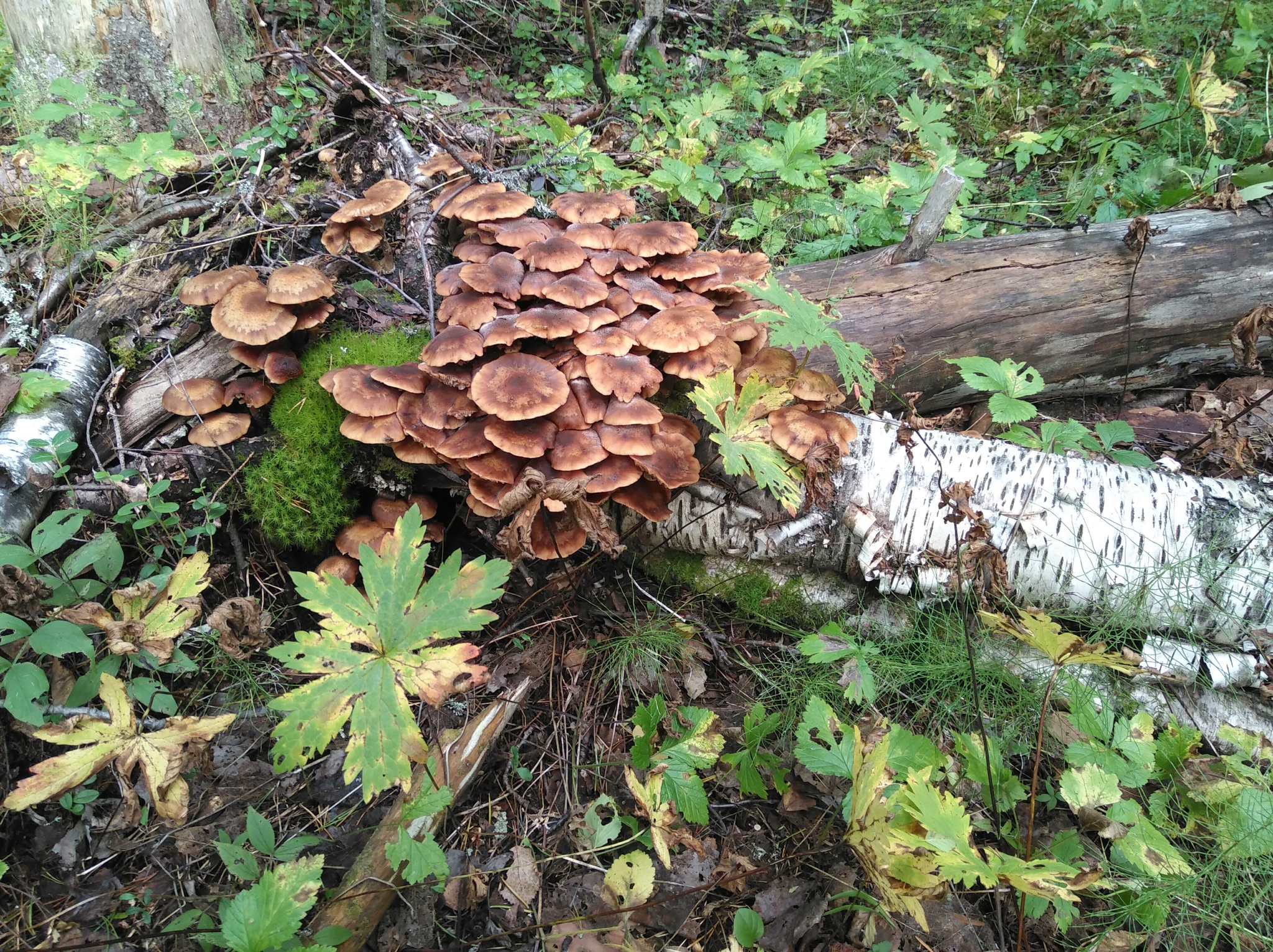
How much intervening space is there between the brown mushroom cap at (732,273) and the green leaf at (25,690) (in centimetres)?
330

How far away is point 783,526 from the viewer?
361 centimetres

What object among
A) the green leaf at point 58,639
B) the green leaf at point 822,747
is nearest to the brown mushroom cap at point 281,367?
the green leaf at point 58,639

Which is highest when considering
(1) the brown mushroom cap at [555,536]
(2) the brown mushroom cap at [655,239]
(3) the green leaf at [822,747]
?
(2) the brown mushroom cap at [655,239]

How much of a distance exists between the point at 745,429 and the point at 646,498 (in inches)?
25.9

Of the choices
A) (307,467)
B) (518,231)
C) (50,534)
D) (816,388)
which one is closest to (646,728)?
(816,388)

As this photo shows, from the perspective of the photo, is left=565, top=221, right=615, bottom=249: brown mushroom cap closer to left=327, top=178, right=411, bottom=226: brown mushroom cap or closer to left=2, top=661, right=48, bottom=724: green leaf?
left=327, top=178, right=411, bottom=226: brown mushroom cap

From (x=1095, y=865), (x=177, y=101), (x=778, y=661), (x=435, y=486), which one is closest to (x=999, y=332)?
(x=778, y=661)

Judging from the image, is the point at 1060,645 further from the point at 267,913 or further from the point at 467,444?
the point at 267,913

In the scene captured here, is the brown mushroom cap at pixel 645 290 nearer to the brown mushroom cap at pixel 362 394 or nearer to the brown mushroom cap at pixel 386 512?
the brown mushroom cap at pixel 362 394

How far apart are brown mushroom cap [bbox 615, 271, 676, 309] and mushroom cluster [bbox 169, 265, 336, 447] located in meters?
1.54

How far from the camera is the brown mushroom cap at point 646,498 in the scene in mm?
3234

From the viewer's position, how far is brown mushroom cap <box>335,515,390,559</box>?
3643mm

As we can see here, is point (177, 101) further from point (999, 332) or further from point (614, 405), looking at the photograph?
point (999, 332)

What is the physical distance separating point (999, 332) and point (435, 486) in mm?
3797
